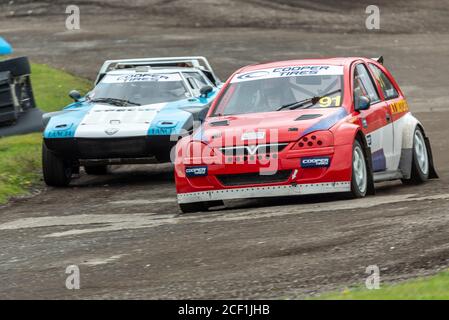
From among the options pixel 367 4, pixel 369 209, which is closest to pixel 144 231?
pixel 369 209

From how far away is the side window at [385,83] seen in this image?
1432 centimetres

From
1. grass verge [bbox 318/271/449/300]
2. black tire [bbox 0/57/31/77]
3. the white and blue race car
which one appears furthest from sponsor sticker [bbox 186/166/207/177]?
black tire [bbox 0/57/31/77]

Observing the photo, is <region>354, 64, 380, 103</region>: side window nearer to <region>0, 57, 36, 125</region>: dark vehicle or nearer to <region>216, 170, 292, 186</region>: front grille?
<region>216, 170, 292, 186</region>: front grille

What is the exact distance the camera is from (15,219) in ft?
43.1

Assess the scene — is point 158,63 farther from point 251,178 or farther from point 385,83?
point 251,178

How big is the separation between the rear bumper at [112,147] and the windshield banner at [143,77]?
6.12 ft

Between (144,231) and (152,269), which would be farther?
→ (144,231)

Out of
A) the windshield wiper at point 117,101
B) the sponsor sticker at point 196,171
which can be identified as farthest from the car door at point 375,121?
the windshield wiper at point 117,101

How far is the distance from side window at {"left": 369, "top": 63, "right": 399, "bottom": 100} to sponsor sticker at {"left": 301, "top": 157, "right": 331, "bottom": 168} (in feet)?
8.60

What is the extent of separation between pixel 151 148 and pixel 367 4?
842 inches

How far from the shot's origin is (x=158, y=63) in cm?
1852

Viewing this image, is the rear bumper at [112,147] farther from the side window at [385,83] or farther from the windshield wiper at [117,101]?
the side window at [385,83]

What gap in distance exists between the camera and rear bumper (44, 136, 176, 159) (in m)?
15.6

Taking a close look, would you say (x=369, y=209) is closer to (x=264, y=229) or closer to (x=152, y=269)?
(x=264, y=229)
